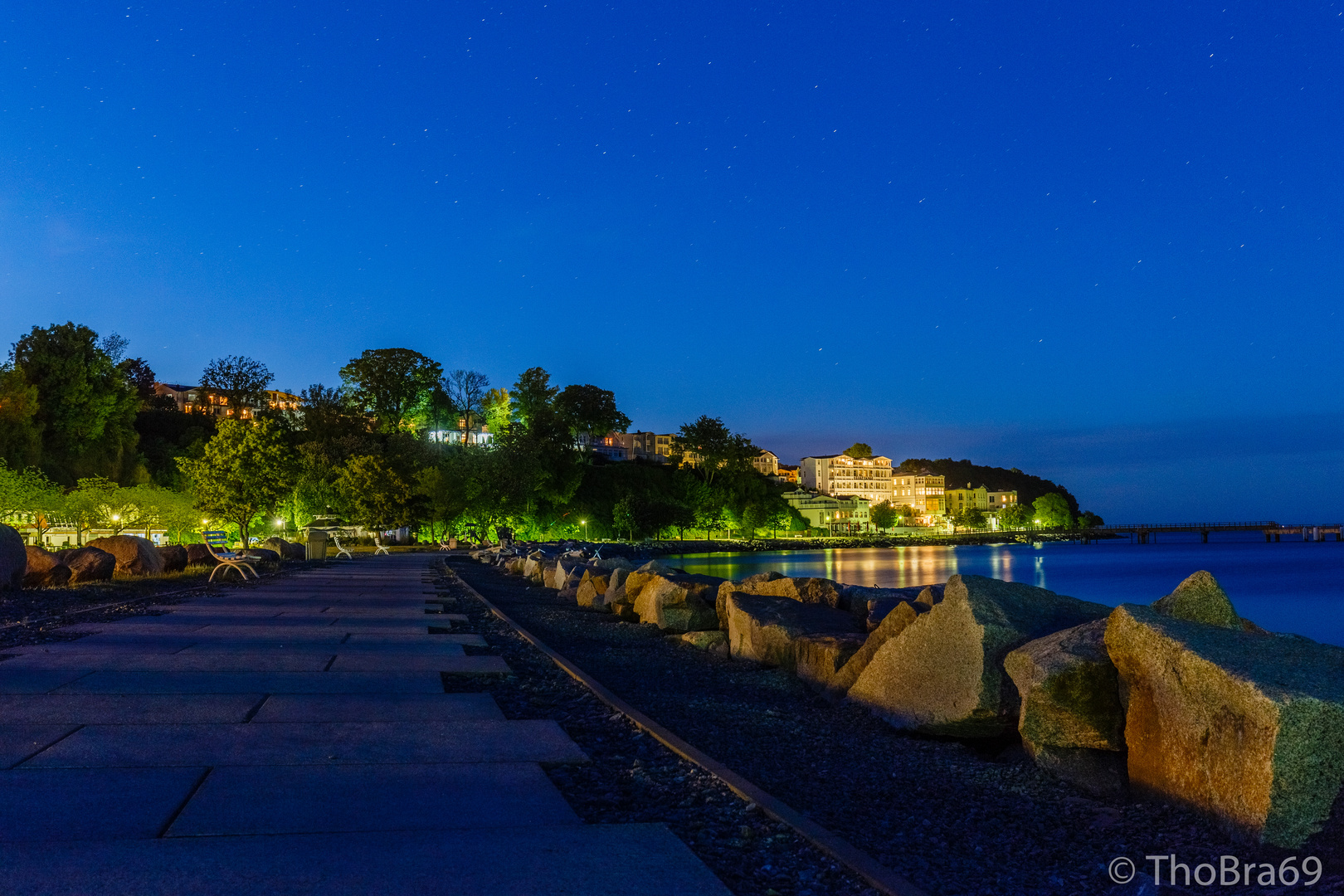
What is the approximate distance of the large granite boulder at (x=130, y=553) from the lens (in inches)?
759

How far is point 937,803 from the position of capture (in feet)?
17.3

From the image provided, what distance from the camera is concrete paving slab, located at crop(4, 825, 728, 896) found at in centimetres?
297

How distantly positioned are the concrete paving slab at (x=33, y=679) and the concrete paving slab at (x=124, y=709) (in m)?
0.25

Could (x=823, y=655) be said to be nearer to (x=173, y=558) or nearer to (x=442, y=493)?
(x=173, y=558)

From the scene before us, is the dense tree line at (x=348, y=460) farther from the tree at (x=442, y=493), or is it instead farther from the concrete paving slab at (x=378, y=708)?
the concrete paving slab at (x=378, y=708)

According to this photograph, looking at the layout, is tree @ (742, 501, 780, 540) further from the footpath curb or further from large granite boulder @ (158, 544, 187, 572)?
the footpath curb

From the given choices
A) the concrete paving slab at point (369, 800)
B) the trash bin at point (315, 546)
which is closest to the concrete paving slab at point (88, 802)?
the concrete paving slab at point (369, 800)

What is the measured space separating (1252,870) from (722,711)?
4086 millimetres

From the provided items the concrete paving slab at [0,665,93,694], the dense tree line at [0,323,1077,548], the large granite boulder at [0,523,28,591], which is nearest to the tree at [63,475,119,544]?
the dense tree line at [0,323,1077,548]

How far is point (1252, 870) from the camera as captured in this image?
416cm

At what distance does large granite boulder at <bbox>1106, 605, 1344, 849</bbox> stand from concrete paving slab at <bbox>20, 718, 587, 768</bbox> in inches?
123

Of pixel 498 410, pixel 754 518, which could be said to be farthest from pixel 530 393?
pixel 754 518

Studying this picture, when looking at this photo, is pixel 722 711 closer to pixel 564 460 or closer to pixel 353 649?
pixel 353 649

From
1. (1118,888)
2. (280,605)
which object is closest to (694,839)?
(1118,888)
